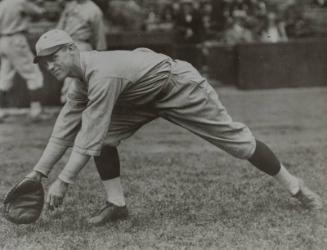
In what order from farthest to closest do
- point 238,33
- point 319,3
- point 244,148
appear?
1. point 319,3
2. point 238,33
3. point 244,148

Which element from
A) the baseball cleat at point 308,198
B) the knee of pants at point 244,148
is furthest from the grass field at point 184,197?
the knee of pants at point 244,148

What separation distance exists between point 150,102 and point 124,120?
0.24 m

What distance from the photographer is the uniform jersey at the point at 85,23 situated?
9.44 meters

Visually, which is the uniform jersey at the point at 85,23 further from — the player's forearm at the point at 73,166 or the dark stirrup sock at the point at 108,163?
the player's forearm at the point at 73,166

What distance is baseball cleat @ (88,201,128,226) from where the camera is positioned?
16.3ft

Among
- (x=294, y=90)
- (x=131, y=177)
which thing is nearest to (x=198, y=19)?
(x=294, y=90)

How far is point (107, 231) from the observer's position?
4.78 m

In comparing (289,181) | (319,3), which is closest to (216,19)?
(319,3)

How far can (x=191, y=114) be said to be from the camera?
4871 millimetres

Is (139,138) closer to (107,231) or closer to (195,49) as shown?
(107,231)

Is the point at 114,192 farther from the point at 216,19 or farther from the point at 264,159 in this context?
the point at 216,19

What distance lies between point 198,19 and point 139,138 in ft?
22.0

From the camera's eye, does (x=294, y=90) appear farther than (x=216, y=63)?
No

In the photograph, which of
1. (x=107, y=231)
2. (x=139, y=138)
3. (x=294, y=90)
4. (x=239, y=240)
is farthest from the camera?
(x=294, y=90)
